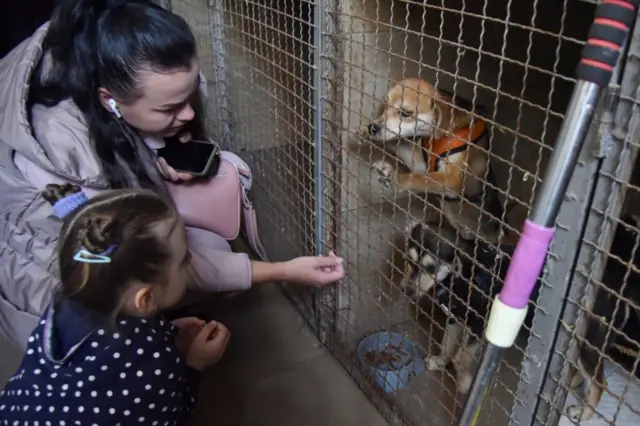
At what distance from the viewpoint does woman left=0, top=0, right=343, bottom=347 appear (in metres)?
1.12

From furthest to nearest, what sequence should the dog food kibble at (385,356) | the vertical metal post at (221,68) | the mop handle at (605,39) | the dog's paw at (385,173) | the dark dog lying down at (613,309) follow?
1. the vertical metal post at (221,68)
2. the dog food kibble at (385,356)
3. the dog's paw at (385,173)
4. the dark dog lying down at (613,309)
5. the mop handle at (605,39)

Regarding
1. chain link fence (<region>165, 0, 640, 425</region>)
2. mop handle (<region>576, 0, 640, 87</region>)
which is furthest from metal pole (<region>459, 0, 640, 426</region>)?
chain link fence (<region>165, 0, 640, 425</region>)

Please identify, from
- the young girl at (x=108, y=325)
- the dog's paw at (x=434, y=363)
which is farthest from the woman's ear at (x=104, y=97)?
the dog's paw at (x=434, y=363)

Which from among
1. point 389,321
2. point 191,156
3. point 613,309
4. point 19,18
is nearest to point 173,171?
point 191,156

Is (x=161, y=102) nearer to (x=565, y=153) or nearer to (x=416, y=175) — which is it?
(x=416, y=175)

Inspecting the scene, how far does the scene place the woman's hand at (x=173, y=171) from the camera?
143 centimetres

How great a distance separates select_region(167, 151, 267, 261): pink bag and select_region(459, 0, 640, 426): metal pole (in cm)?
102

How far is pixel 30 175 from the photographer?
44.4 inches

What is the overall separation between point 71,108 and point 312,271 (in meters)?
0.65

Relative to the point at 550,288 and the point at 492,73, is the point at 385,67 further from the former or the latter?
the point at 550,288

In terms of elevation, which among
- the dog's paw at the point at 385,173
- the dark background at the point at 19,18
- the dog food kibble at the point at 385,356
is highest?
the dark background at the point at 19,18

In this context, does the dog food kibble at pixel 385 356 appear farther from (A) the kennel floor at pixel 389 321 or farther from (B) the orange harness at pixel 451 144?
(B) the orange harness at pixel 451 144

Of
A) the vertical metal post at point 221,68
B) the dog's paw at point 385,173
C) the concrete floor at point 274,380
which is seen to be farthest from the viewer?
the vertical metal post at point 221,68

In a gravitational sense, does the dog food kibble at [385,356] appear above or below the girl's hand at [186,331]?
below
